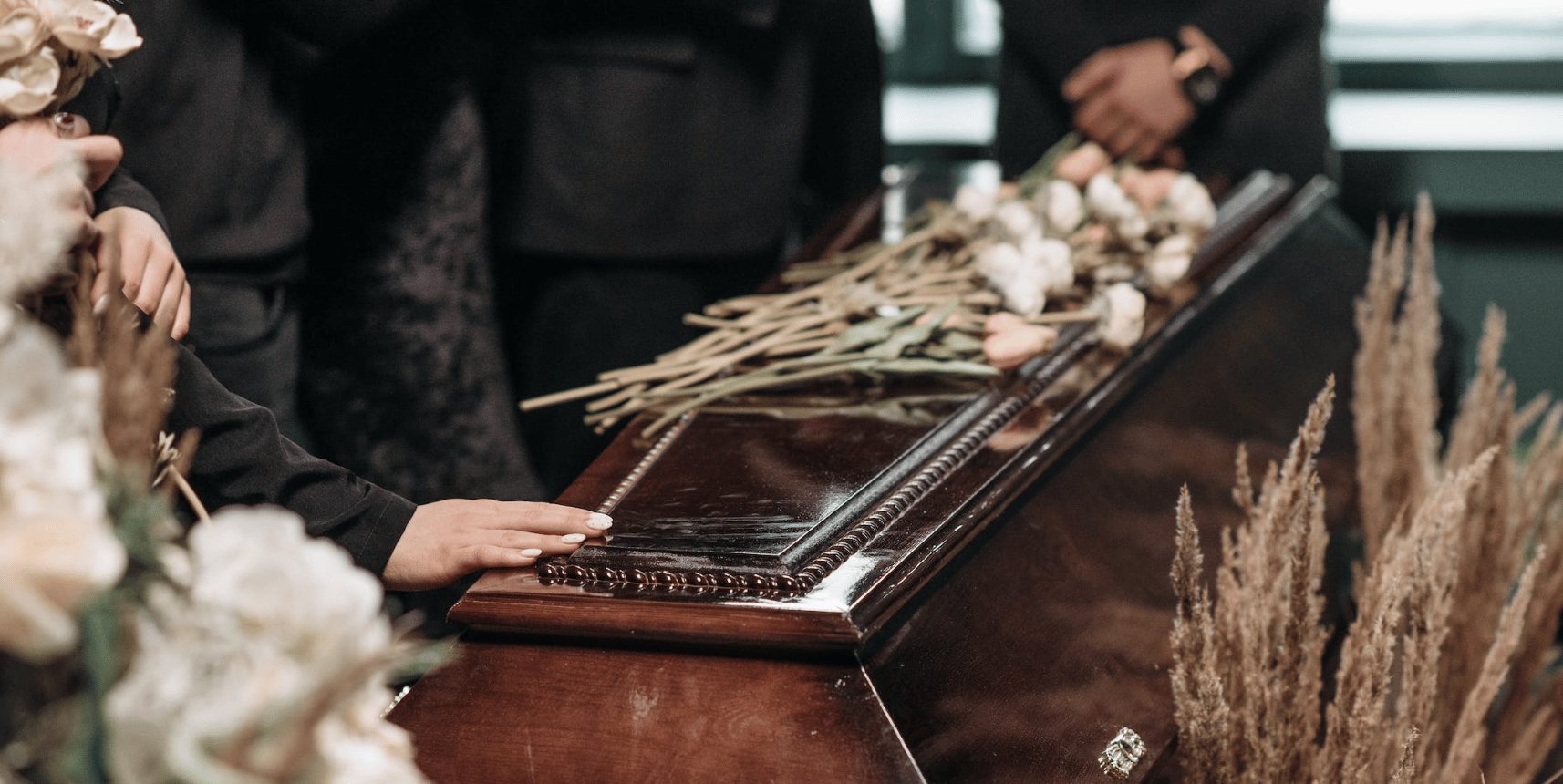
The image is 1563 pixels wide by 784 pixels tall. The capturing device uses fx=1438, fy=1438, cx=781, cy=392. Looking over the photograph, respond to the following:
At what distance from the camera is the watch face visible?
249 centimetres

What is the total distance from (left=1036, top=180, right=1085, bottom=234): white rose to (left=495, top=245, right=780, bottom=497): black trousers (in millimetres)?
546

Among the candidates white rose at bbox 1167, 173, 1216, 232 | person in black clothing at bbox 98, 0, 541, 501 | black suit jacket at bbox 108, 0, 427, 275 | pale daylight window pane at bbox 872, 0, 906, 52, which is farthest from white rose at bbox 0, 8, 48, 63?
pale daylight window pane at bbox 872, 0, 906, 52

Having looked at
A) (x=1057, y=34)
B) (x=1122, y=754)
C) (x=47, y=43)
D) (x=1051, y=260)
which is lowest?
(x=1122, y=754)

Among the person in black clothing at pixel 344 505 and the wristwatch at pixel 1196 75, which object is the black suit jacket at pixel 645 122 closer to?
the wristwatch at pixel 1196 75

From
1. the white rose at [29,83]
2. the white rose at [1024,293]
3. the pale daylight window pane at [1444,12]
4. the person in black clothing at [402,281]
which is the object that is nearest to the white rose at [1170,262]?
the white rose at [1024,293]

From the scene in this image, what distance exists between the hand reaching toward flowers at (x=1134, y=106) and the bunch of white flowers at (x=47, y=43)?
68.4 inches

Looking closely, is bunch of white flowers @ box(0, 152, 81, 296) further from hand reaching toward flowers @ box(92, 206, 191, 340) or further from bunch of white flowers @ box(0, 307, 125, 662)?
hand reaching toward flowers @ box(92, 206, 191, 340)

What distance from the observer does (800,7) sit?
2.38 m

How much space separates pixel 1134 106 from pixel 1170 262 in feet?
2.29

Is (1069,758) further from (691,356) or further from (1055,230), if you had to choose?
(1055,230)

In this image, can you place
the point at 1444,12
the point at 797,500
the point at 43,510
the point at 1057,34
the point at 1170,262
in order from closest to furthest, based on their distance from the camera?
the point at 43,510 → the point at 797,500 → the point at 1170,262 → the point at 1057,34 → the point at 1444,12

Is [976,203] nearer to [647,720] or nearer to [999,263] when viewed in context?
[999,263]

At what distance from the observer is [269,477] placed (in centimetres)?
112

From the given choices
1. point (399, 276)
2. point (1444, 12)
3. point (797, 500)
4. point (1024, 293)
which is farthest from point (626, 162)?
point (1444, 12)
